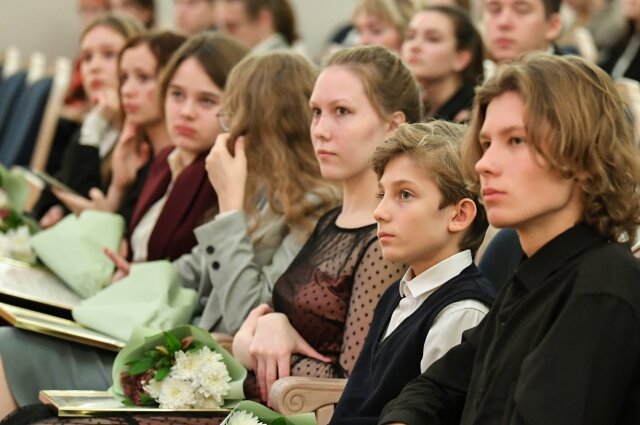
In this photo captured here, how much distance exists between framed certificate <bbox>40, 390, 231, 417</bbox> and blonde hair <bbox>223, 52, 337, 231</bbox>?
29.6 inches

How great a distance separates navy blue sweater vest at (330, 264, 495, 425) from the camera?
2.23 metres

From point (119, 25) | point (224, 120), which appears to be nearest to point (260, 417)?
point (224, 120)

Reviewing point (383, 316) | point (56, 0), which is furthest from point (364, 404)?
point (56, 0)

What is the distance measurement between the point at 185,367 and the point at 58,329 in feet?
1.83

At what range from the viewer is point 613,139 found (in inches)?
72.3

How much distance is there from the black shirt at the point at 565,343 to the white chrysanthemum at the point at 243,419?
437 mm

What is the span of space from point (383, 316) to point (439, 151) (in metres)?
0.36

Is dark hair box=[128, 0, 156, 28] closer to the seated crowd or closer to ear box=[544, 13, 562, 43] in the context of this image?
the seated crowd

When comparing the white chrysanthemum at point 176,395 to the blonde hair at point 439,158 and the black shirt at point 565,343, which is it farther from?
the black shirt at point 565,343

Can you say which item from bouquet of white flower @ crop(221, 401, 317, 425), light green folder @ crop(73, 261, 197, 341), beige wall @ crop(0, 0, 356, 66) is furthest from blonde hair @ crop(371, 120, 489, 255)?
beige wall @ crop(0, 0, 356, 66)

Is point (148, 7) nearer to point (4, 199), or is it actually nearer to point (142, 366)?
point (4, 199)

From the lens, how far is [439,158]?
235 cm

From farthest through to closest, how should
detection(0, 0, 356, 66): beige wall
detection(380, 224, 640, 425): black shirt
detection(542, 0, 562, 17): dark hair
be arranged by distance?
detection(0, 0, 356, 66): beige wall, detection(542, 0, 562, 17): dark hair, detection(380, 224, 640, 425): black shirt

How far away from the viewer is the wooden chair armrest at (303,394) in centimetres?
248
